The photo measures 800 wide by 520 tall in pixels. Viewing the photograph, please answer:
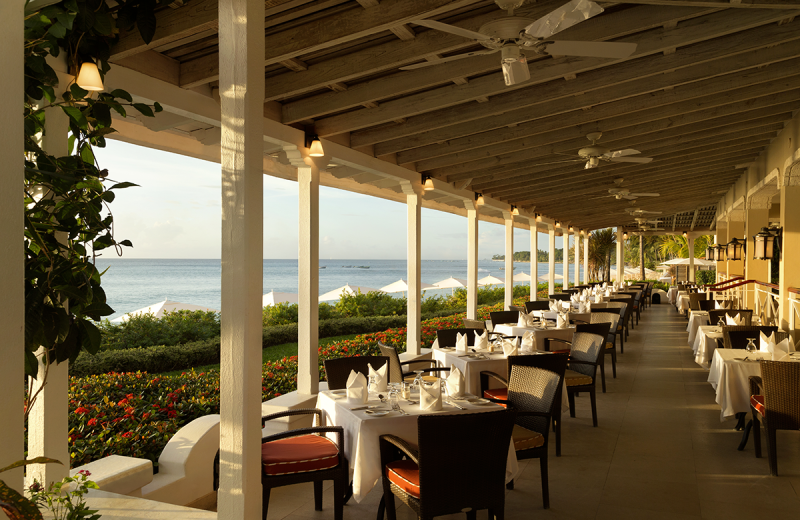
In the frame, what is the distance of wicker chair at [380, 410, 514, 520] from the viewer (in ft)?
9.64

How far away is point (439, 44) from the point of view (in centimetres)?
417

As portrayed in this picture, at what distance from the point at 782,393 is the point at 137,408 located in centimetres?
498

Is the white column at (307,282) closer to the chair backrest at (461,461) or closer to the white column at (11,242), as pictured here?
the chair backrest at (461,461)

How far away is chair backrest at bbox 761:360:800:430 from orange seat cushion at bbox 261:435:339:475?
3296 mm

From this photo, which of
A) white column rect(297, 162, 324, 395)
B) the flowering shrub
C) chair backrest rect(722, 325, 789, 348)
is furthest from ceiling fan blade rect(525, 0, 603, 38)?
chair backrest rect(722, 325, 789, 348)

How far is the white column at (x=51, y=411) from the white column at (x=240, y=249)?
1.11 meters

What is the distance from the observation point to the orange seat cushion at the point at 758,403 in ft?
15.1

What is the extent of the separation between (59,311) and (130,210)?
146 ft

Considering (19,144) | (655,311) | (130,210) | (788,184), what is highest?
(130,210)

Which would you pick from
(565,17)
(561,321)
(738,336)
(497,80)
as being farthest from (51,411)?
(738,336)

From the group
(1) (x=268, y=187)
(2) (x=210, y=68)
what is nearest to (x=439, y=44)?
(2) (x=210, y=68)

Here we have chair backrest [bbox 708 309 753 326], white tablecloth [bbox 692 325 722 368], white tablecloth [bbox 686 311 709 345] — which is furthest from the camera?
white tablecloth [bbox 686 311 709 345]

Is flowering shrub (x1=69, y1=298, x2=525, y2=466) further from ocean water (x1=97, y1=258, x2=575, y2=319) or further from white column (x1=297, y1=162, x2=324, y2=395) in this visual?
ocean water (x1=97, y1=258, x2=575, y2=319)

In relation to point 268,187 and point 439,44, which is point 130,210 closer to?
point 268,187
